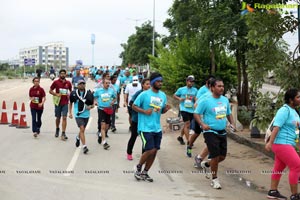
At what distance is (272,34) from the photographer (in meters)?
9.12

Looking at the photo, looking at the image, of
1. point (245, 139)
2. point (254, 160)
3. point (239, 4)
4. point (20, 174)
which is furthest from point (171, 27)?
point (20, 174)

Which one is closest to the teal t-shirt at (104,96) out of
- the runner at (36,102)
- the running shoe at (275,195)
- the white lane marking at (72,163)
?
the white lane marking at (72,163)

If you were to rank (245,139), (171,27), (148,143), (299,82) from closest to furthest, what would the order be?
(148,143), (299,82), (245,139), (171,27)

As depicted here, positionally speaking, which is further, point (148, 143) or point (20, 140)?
point (20, 140)

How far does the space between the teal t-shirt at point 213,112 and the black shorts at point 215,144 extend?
0.13 meters

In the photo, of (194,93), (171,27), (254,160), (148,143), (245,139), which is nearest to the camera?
(148,143)

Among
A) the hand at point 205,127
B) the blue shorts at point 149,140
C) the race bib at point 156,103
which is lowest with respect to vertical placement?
the blue shorts at point 149,140

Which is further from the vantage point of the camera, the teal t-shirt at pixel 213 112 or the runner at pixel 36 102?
the runner at pixel 36 102

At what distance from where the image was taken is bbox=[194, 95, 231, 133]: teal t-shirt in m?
7.32

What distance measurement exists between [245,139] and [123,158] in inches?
138

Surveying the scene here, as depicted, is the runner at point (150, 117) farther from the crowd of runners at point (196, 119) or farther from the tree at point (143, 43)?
the tree at point (143, 43)

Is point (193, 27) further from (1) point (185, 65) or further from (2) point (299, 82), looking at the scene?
(2) point (299, 82)

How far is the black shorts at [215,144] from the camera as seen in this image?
7.23 metres

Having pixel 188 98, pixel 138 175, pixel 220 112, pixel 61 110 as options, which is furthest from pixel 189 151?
pixel 61 110
